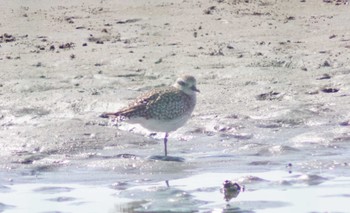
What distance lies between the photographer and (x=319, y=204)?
1091cm

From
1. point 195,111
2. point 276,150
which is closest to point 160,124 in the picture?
point 276,150

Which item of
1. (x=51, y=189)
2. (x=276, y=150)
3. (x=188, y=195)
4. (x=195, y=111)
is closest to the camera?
(x=188, y=195)

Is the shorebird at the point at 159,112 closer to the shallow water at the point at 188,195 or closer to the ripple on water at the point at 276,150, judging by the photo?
the ripple on water at the point at 276,150

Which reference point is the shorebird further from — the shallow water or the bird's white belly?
the shallow water

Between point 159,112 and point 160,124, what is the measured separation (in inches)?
5.0

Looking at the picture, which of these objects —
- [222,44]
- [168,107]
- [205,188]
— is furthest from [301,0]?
[205,188]

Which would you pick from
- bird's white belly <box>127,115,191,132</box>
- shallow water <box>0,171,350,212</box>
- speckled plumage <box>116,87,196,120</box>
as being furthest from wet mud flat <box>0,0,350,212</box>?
speckled plumage <box>116,87,196,120</box>

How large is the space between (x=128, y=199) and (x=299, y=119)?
3786 millimetres

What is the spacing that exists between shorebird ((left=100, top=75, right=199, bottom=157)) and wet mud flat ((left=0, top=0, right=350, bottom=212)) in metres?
0.30

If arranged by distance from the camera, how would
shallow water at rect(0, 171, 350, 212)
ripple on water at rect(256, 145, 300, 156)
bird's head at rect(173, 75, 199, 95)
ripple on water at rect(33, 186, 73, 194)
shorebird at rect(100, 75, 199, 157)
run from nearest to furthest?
shallow water at rect(0, 171, 350, 212), ripple on water at rect(33, 186, 73, 194), ripple on water at rect(256, 145, 300, 156), shorebird at rect(100, 75, 199, 157), bird's head at rect(173, 75, 199, 95)

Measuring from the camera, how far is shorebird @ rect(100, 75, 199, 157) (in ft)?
43.8

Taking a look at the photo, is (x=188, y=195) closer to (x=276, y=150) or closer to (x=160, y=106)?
(x=276, y=150)

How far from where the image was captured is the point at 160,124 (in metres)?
13.4

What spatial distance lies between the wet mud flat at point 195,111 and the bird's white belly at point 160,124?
0.83ft
